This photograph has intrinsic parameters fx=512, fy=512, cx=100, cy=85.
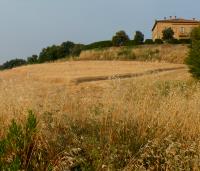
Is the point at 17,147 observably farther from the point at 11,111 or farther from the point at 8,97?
the point at 8,97

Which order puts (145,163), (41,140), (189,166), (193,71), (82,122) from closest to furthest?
(189,166) < (145,163) < (41,140) < (82,122) < (193,71)

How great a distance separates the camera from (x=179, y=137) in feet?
19.0

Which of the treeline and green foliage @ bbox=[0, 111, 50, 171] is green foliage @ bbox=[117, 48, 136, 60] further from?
green foliage @ bbox=[0, 111, 50, 171]

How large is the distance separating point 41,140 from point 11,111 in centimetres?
86

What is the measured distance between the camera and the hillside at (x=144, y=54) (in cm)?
3662

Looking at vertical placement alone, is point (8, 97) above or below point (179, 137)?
above

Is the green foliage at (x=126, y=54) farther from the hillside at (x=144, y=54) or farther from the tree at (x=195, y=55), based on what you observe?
the tree at (x=195, y=55)

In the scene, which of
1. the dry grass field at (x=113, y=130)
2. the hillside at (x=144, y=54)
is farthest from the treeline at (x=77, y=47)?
the dry grass field at (x=113, y=130)

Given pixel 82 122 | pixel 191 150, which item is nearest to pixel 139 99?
pixel 82 122

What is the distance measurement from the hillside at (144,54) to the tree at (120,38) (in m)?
11.7

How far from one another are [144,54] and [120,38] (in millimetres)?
17981

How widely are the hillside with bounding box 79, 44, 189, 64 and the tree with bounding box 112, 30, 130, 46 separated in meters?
11.7

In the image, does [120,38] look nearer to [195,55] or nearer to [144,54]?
[144,54]

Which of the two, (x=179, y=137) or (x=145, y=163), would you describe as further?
(x=179, y=137)
